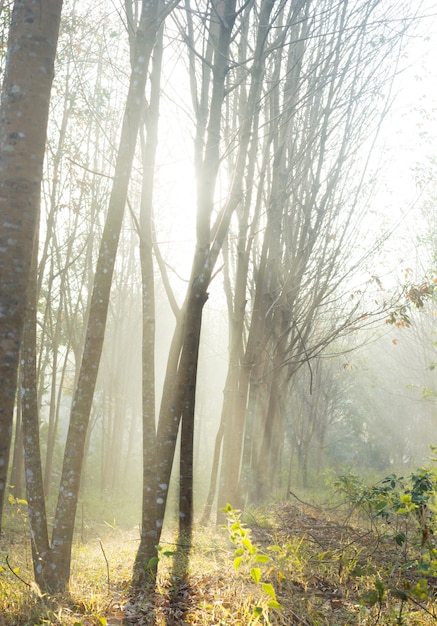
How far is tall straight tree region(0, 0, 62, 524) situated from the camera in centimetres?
304

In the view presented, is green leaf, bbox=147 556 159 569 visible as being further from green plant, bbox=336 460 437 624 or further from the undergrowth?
green plant, bbox=336 460 437 624

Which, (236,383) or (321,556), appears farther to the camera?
(236,383)

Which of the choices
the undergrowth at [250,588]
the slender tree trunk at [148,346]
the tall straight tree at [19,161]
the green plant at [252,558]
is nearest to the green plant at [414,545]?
the undergrowth at [250,588]

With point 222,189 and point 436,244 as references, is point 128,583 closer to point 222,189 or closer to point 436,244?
point 222,189

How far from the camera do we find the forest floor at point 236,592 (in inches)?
148

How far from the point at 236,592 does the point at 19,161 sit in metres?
3.22

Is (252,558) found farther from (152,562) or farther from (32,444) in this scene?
(32,444)

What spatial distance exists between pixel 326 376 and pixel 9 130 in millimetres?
Answer: 17748

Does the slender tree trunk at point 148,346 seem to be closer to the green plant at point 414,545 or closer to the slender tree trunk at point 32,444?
the slender tree trunk at point 32,444

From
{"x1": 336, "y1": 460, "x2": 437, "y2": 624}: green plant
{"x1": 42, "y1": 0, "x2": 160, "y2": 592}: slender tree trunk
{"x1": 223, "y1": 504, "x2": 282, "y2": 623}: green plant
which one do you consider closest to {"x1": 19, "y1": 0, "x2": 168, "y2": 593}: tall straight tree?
{"x1": 42, "y1": 0, "x2": 160, "y2": 592}: slender tree trunk

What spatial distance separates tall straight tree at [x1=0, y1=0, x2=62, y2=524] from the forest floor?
138 centimetres

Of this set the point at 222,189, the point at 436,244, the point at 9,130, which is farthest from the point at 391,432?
the point at 9,130

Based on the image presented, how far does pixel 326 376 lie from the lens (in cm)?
2000

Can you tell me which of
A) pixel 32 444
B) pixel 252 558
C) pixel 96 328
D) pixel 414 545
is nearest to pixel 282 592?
pixel 414 545
